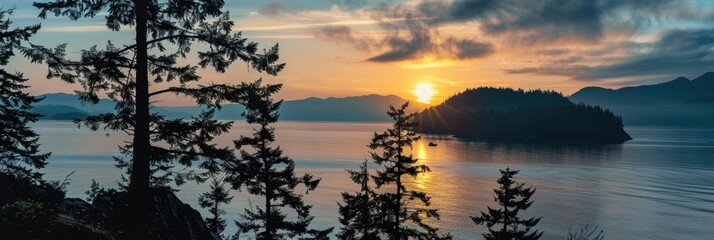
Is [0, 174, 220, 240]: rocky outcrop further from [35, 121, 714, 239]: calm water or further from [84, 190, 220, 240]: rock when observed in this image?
[35, 121, 714, 239]: calm water

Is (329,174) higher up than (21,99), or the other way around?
(21,99)

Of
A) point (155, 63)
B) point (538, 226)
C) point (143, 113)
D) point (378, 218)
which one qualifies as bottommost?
point (538, 226)

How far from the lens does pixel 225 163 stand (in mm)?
12539

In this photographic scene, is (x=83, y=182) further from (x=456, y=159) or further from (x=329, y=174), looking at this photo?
(x=456, y=159)

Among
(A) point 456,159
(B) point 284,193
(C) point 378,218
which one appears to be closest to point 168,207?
(B) point 284,193

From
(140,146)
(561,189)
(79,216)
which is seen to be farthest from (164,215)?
(561,189)

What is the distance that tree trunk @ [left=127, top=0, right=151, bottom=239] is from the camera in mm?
12133

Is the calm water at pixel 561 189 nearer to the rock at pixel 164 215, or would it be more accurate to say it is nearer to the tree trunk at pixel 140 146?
the rock at pixel 164 215

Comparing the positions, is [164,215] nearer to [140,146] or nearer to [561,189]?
[140,146]

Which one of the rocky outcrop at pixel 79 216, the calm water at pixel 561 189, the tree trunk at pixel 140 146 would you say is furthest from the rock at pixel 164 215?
the calm water at pixel 561 189

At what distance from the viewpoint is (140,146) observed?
12148 mm

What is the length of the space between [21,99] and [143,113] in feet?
64.4

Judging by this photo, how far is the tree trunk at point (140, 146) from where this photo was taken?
39.8ft

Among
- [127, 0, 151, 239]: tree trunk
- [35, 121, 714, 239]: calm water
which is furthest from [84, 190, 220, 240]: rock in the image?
[35, 121, 714, 239]: calm water
